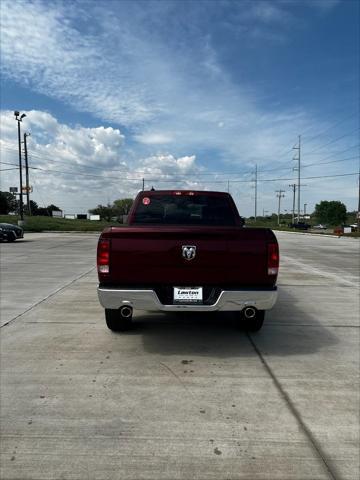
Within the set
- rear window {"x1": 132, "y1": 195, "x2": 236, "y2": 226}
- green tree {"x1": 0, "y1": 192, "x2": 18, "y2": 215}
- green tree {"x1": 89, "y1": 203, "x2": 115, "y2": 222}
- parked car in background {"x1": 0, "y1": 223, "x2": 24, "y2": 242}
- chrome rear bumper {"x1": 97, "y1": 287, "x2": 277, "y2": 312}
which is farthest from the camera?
green tree {"x1": 89, "y1": 203, "x2": 115, "y2": 222}

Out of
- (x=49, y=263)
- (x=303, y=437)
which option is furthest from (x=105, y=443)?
(x=49, y=263)

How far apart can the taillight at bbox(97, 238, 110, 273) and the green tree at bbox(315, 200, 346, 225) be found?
4651 inches

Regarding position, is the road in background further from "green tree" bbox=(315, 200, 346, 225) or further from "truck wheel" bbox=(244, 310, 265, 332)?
"green tree" bbox=(315, 200, 346, 225)

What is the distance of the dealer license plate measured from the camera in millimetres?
4270

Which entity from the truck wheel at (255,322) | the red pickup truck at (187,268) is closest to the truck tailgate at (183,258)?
the red pickup truck at (187,268)

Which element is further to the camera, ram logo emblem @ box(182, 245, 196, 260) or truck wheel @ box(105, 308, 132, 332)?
truck wheel @ box(105, 308, 132, 332)

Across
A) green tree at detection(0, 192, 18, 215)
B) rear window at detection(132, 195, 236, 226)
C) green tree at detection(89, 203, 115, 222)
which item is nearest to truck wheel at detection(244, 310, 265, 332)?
rear window at detection(132, 195, 236, 226)

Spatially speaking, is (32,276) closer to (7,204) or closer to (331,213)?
(7,204)

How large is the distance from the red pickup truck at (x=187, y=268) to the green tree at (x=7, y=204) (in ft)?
277

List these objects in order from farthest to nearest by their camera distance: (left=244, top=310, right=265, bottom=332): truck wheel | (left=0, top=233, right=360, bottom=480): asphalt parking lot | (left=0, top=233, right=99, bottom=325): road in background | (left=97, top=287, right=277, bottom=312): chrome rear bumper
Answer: (left=0, top=233, right=99, bottom=325): road in background
(left=244, top=310, right=265, bottom=332): truck wheel
(left=97, top=287, right=277, bottom=312): chrome rear bumper
(left=0, top=233, right=360, bottom=480): asphalt parking lot

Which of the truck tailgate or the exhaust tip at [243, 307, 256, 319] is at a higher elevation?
the truck tailgate

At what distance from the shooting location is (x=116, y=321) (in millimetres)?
5141

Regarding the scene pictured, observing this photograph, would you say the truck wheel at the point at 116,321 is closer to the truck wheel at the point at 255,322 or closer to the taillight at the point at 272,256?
the truck wheel at the point at 255,322

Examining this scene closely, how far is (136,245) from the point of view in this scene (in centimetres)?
422
